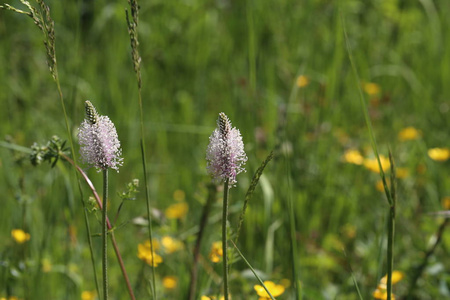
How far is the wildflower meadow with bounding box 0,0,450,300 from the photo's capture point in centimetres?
185

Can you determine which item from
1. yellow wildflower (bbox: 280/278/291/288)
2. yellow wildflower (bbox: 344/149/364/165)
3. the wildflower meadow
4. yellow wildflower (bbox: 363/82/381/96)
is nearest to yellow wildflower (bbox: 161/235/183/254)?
the wildflower meadow

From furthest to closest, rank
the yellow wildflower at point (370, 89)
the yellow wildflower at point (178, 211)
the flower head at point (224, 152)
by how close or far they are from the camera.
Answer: the yellow wildflower at point (370, 89)
the yellow wildflower at point (178, 211)
the flower head at point (224, 152)

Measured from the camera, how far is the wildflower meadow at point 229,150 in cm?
185

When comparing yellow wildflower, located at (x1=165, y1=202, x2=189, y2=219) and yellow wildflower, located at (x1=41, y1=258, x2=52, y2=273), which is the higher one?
yellow wildflower, located at (x1=165, y1=202, x2=189, y2=219)

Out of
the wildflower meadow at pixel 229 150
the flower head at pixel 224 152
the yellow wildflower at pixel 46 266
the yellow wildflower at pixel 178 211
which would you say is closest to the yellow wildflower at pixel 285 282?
the wildflower meadow at pixel 229 150

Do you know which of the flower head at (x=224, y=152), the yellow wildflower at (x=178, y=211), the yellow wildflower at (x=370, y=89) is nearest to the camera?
the flower head at (x=224, y=152)

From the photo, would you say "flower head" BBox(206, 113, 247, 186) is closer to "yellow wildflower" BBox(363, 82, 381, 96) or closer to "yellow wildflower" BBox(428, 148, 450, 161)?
"yellow wildflower" BBox(428, 148, 450, 161)

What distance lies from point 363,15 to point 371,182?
1925mm

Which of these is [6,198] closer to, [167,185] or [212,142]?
[167,185]

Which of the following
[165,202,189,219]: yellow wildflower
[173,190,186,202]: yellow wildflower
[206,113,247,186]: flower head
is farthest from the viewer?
[173,190,186,202]: yellow wildflower

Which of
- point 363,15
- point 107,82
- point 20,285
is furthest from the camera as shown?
point 363,15

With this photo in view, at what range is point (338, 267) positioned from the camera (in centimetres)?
236

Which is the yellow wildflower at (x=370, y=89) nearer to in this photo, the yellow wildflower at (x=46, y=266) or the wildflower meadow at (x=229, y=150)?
the wildflower meadow at (x=229, y=150)

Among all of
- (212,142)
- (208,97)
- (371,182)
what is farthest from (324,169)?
(212,142)
